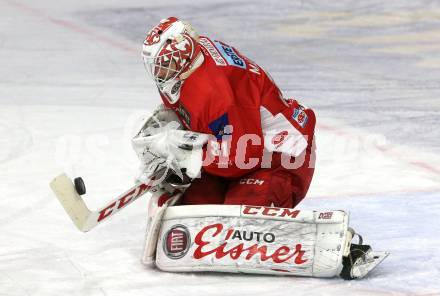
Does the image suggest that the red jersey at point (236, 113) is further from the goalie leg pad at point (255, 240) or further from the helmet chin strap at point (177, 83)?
the goalie leg pad at point (255, 240)

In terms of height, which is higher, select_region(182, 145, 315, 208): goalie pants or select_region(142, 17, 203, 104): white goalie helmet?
select_region(142, 17, 203, 104): white goalie helmet

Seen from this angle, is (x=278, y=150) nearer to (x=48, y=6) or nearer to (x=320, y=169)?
(x=320, y=169)

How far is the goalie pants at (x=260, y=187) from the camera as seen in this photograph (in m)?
4.11

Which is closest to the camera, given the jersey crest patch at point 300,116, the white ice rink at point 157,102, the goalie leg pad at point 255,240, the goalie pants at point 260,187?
the goalie leg pad at point 255,240

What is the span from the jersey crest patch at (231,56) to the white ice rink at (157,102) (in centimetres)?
74

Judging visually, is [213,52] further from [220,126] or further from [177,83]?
[220,126]

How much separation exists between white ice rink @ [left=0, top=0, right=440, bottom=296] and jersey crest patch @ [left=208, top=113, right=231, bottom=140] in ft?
1.57

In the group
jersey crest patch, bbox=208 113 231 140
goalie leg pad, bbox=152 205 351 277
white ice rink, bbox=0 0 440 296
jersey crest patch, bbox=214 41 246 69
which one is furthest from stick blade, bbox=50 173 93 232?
jersey crest patch, bbox=214 41 246 69

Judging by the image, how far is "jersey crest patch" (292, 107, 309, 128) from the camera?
431cm

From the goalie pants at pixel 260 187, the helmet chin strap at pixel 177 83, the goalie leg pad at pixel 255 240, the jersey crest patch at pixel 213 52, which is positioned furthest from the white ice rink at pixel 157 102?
the jersey crest patch at pixel 213 52

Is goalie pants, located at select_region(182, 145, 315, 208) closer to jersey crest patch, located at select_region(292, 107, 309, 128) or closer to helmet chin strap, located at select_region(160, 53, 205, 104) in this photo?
jersey crest patch, located at select_region(292, 107, 309, 128)

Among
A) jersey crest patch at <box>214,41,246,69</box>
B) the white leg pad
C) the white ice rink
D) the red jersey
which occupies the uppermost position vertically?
jersey crest patch at <box>214,41,246,69</box>

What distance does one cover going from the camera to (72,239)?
4.41 m

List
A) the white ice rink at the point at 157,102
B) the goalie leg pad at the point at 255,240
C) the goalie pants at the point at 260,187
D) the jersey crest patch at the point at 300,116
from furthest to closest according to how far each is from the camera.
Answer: the jersey crest patch at the point at 300,116 → the goalie pants at the point at 260,187 → the white ice rink at the point at 157,102 → the goalie leg pad at the point at 255,240
